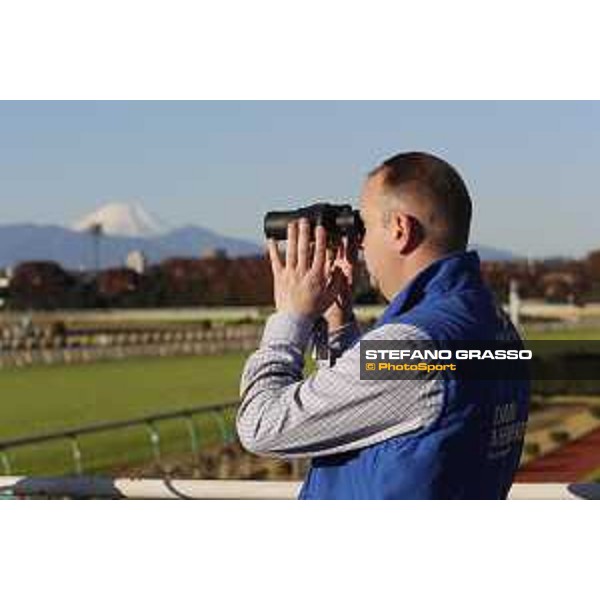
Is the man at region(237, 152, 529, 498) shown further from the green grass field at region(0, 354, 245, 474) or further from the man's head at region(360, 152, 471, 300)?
the green grass field at region(0, 354, 245, 474)

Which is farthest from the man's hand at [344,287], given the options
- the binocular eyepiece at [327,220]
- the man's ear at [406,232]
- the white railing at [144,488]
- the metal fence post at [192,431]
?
the metal fence post at [192,431]

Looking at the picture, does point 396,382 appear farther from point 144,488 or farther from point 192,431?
point 192,431

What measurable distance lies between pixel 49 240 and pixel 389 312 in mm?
3876

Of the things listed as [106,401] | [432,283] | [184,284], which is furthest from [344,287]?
[106,401]

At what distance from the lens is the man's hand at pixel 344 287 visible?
1724mm

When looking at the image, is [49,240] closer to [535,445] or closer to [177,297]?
[177,297]

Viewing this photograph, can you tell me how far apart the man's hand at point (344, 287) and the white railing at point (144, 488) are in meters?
0.63

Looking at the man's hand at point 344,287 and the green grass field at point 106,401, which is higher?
the man's hand at point 344,287

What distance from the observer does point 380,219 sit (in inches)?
61.3

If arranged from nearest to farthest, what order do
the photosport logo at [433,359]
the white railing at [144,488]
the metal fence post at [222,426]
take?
the photosport logo at [433,359] → the white railing at [144,488] → the metal fence post at [222,426]

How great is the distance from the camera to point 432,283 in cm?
157

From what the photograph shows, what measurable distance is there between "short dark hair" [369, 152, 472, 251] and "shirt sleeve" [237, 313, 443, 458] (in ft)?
0.52

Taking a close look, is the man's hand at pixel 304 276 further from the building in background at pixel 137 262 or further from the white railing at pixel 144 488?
the building in background at pixel 137 262

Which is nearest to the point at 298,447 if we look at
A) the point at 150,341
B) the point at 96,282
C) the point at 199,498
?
the point at 199,498
